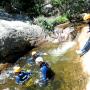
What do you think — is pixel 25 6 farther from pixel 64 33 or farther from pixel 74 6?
pixel 64 33

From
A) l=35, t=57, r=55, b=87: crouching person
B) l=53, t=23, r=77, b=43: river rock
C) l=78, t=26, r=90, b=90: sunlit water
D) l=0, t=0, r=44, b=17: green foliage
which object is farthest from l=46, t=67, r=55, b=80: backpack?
l=0, t=0, r=44, b=17: green foliage

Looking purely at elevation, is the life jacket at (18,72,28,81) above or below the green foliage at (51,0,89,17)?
below

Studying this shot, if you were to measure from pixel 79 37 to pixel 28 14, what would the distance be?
7840 millimetres

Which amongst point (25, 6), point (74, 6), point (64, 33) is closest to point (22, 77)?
point (64, 33)

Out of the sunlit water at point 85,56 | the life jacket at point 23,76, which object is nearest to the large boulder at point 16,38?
the sunlit water at point 85,56

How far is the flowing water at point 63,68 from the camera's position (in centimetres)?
1344

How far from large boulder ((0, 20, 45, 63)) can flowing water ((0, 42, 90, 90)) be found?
2.36 feet

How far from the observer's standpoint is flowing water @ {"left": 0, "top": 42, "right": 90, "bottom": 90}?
1344cm

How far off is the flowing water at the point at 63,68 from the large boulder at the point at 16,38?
0.72 meters

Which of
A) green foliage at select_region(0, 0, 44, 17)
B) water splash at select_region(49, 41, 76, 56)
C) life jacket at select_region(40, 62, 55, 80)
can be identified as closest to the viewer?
life jacket at select_region(40, 62, 55, 80)

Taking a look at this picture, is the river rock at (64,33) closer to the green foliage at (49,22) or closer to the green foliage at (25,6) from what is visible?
the green foliage at (49,22)

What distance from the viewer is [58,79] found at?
14.2m

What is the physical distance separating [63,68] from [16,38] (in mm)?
5211

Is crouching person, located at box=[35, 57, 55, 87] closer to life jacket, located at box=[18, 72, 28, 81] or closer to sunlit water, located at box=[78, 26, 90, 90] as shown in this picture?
life jacket, located at box=[18, 72, 28, 81]
